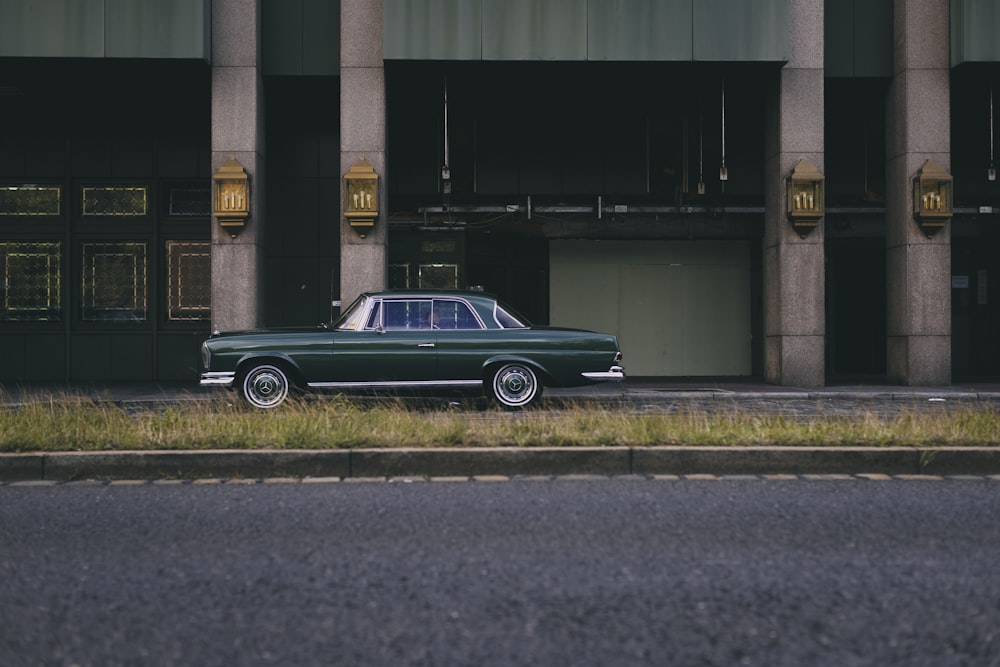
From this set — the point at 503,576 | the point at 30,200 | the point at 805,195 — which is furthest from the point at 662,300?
the point at 503,576

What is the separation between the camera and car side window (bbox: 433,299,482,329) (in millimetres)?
12047

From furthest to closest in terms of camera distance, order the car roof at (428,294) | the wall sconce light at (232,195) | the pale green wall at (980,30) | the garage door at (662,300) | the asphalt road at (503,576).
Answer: the garage door at (662,300), the pale green wall at (980,30), the wall sconce light at (232,195), the car roof at (428,294), the asphalt road at (503,576)

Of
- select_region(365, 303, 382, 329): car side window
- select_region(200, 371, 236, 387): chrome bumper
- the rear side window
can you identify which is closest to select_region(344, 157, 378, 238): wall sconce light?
select_region(365, 303, 382, 329): car side window

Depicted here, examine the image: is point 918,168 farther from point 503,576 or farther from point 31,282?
point 31,282

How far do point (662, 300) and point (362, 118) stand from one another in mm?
7641

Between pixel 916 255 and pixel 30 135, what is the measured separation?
51.8ft

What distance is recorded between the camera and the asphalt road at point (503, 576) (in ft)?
10.8

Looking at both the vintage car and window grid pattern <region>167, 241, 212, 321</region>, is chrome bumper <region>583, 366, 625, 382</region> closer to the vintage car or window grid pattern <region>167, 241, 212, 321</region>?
the vintage car

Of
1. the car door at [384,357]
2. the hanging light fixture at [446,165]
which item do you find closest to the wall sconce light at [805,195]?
the hanging light fixture at [446,165]

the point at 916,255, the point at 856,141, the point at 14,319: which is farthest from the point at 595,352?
the point at 14,319

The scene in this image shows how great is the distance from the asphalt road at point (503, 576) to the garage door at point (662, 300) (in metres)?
14.0

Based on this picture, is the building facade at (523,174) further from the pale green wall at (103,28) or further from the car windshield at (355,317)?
the car windshield at (355,317)

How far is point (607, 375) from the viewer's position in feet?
38.5

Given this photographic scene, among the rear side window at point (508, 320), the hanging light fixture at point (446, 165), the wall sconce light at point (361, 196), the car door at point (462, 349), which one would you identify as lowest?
the car door at point (462, 349)
